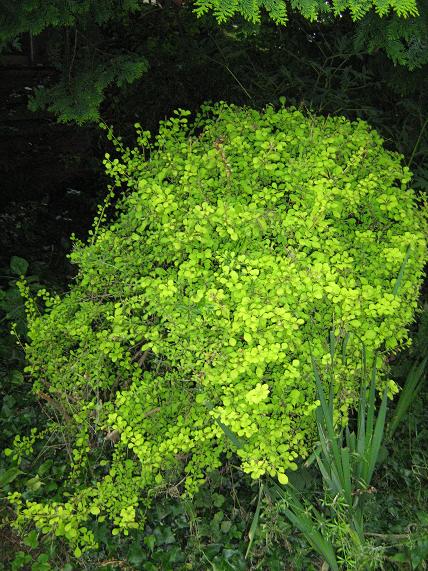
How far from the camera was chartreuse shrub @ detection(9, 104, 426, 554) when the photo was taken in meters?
2.75

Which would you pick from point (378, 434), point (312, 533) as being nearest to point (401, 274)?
point (378, 434)

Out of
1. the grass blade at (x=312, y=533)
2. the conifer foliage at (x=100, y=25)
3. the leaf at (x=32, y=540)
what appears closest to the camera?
the conifer foliage at (x=100, y=25)

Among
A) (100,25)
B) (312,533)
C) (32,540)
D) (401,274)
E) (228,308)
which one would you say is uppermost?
(100,25)

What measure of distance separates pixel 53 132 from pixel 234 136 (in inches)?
152

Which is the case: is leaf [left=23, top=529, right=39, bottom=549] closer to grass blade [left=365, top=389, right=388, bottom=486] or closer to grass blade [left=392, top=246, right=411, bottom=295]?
grass blade [left=365, top=389, right=388, bottom=486]

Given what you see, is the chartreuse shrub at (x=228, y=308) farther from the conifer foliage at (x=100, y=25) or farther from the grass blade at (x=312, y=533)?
the conifer foliage at (x=100, y=25)

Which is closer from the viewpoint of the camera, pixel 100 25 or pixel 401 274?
pixel 401 274

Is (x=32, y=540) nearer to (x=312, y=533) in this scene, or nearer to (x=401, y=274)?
(x=312, y=533)

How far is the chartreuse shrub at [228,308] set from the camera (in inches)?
108

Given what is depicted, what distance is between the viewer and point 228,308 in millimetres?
2828

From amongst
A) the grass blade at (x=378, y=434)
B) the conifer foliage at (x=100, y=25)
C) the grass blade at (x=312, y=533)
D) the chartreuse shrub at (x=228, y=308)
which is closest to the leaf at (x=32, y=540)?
the chartreuse shrub at (x=228, y=308)

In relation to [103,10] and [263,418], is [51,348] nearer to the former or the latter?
[263,418]

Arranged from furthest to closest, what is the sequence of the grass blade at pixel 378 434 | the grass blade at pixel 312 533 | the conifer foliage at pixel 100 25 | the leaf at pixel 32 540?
the leaf at pixel 32 540
the grass blade at pixel 378 434
the grass blade at pixel 312 533
the conifer foliage at pixel 100 25

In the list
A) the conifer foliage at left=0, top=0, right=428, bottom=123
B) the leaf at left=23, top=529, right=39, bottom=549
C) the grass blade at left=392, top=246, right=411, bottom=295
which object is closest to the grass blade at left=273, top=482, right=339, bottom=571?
the grass blade at left=392, top=246, right=411, bottom=295
